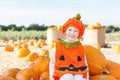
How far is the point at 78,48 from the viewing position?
326 centimetres

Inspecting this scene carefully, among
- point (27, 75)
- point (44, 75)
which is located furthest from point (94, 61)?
point (27, 75)

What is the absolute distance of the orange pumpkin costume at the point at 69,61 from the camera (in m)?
3.18

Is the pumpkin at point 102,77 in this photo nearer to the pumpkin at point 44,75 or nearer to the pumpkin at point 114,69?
the pumpkin at point 114,69

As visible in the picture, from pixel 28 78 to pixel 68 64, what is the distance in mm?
511

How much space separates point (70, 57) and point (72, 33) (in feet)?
0.75

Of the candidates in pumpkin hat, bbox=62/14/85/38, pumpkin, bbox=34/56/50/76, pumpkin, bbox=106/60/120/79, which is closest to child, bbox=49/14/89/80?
pumpkin hat, bbox=62/14/85/38

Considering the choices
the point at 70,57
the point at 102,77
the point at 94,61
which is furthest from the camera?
the point at 94,61

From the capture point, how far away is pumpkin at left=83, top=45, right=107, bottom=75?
11.1ft

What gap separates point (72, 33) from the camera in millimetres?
3268

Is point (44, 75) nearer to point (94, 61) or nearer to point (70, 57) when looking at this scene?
point (70, 57)

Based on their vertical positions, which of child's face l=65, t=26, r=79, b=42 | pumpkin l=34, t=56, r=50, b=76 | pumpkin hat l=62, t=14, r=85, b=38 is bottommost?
pumpkin l=34, t=56, r=50, b=76

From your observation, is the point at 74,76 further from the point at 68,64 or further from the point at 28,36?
the point at 28,36

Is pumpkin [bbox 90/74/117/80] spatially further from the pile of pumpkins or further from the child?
the child

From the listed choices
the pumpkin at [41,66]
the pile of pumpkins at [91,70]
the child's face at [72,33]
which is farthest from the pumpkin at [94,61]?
the pumpkin at [41,66]
